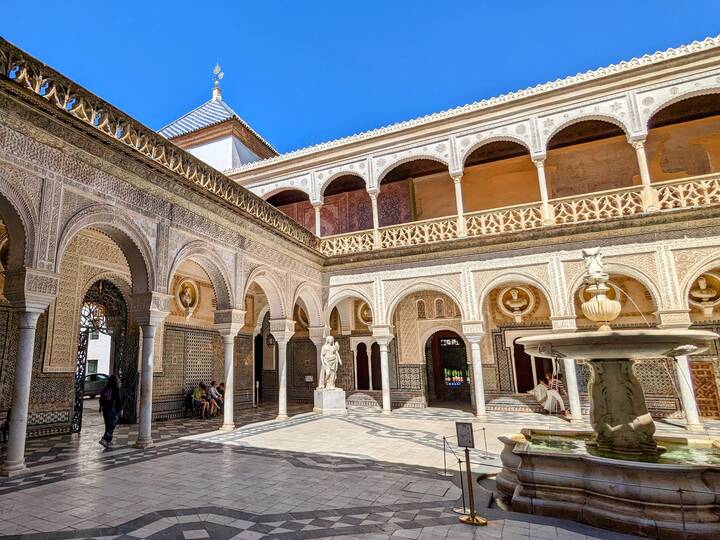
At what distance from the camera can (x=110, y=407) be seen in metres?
6.51

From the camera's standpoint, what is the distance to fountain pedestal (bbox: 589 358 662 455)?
13.2ft

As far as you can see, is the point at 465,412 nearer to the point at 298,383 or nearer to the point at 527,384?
the point at 527,384

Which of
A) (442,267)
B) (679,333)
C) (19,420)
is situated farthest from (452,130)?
(19,420)

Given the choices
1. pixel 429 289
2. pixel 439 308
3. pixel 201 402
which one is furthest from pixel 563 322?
pixel 201 402

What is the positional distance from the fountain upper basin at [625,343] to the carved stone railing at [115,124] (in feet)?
19.8

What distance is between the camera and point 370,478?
4.61 metres

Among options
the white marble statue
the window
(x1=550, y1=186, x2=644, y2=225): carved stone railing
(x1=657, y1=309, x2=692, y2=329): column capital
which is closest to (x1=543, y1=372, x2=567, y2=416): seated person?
(x1=657, y1=309, x2=692, y2=329): column capital

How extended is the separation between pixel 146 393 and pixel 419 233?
7240 millimetres

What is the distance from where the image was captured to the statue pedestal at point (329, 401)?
10859 millimetres

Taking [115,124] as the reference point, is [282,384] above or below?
below

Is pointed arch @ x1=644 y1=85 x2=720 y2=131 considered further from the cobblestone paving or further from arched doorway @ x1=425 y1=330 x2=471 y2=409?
the cobblestone paving

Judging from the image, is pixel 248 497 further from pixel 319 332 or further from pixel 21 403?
pixel 319 332

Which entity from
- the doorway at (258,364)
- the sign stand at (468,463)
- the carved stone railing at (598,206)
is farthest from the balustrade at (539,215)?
the sign stand at (468,463)

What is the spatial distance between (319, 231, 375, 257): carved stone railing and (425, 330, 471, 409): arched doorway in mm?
4060
